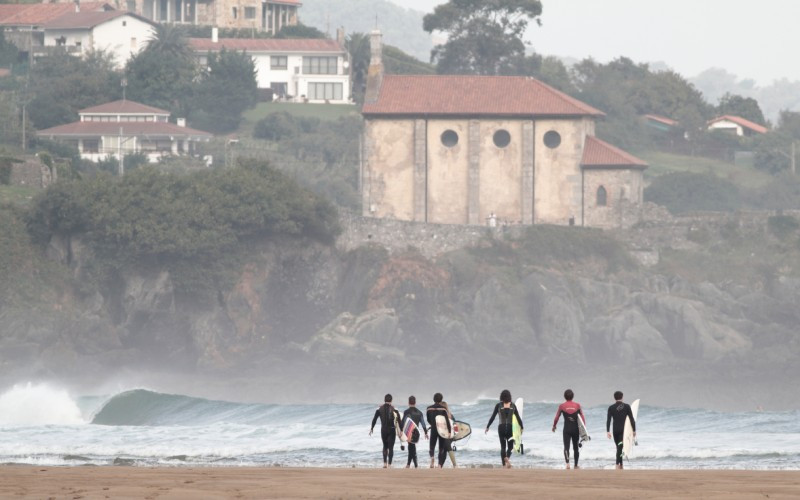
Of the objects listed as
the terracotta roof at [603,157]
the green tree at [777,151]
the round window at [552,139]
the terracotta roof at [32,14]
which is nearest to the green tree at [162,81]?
A: the terracotta roof at [32,14]

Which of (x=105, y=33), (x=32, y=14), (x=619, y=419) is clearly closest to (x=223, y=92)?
(x=105, y=33)

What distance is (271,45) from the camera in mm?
97250

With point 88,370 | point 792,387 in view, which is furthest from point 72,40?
point 792,387

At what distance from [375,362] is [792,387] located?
13.7 m

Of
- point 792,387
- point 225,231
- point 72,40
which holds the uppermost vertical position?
point 72,40

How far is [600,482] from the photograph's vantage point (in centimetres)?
2241

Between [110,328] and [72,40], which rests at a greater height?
[72,40]

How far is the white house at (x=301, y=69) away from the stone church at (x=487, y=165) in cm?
3078

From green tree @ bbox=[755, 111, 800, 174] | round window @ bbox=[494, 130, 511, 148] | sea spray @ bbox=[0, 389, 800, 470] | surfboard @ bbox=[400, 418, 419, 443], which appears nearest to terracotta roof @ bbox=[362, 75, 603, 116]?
round window @ bbox=[494, 130, 511, 148]

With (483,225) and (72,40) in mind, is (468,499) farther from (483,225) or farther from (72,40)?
(72,40)

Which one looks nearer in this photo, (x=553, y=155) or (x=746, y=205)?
(x=553, y=155)

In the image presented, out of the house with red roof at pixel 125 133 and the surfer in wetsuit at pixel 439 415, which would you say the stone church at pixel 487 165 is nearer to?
the house with red roof at pixel 125 133

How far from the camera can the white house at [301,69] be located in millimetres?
96062

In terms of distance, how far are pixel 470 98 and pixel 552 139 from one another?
3.58 metres
